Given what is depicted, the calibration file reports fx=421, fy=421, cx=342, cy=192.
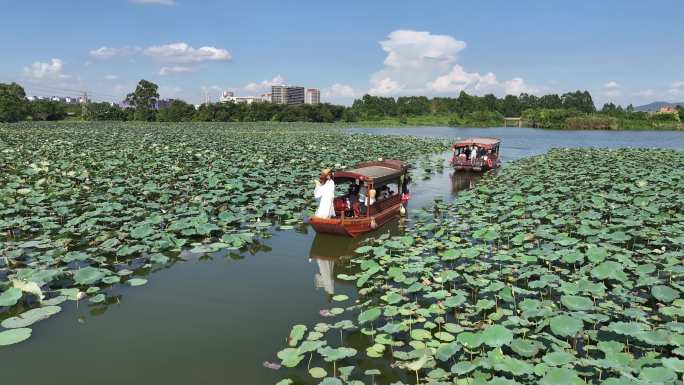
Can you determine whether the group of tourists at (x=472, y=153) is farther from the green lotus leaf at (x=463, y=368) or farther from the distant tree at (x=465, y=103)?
the distant tree at (x=465, y=103)

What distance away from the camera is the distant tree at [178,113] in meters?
83.9

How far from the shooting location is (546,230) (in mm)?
9328

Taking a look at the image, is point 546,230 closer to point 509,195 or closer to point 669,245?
point 669,245

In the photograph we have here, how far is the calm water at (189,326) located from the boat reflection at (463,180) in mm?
10798

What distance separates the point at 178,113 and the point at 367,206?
269 feet

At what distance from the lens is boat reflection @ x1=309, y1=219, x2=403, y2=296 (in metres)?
8.08

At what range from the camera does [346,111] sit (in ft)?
341

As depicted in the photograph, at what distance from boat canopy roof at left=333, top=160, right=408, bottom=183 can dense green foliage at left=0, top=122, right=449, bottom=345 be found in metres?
1.97

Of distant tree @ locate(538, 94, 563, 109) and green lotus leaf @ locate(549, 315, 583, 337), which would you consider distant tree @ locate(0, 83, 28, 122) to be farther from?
distant tree @ locate(538, 94, 563, 109)

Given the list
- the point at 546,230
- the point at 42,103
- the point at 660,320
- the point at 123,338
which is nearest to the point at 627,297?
the point at 660,320

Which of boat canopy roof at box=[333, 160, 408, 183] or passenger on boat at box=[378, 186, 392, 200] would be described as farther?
passenger on boat at box=[378, 186, 392, 200]

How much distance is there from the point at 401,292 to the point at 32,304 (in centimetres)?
573

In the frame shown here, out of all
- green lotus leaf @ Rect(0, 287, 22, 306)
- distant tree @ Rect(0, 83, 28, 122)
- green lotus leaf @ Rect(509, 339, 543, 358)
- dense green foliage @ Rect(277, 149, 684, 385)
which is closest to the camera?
dense green foliage @ Rect(277, 149, 684, 385)

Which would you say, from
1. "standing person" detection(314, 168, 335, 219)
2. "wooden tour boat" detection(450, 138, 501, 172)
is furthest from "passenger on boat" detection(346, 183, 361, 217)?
"wooden tour boat" detection(450, 138, 501, 172)
